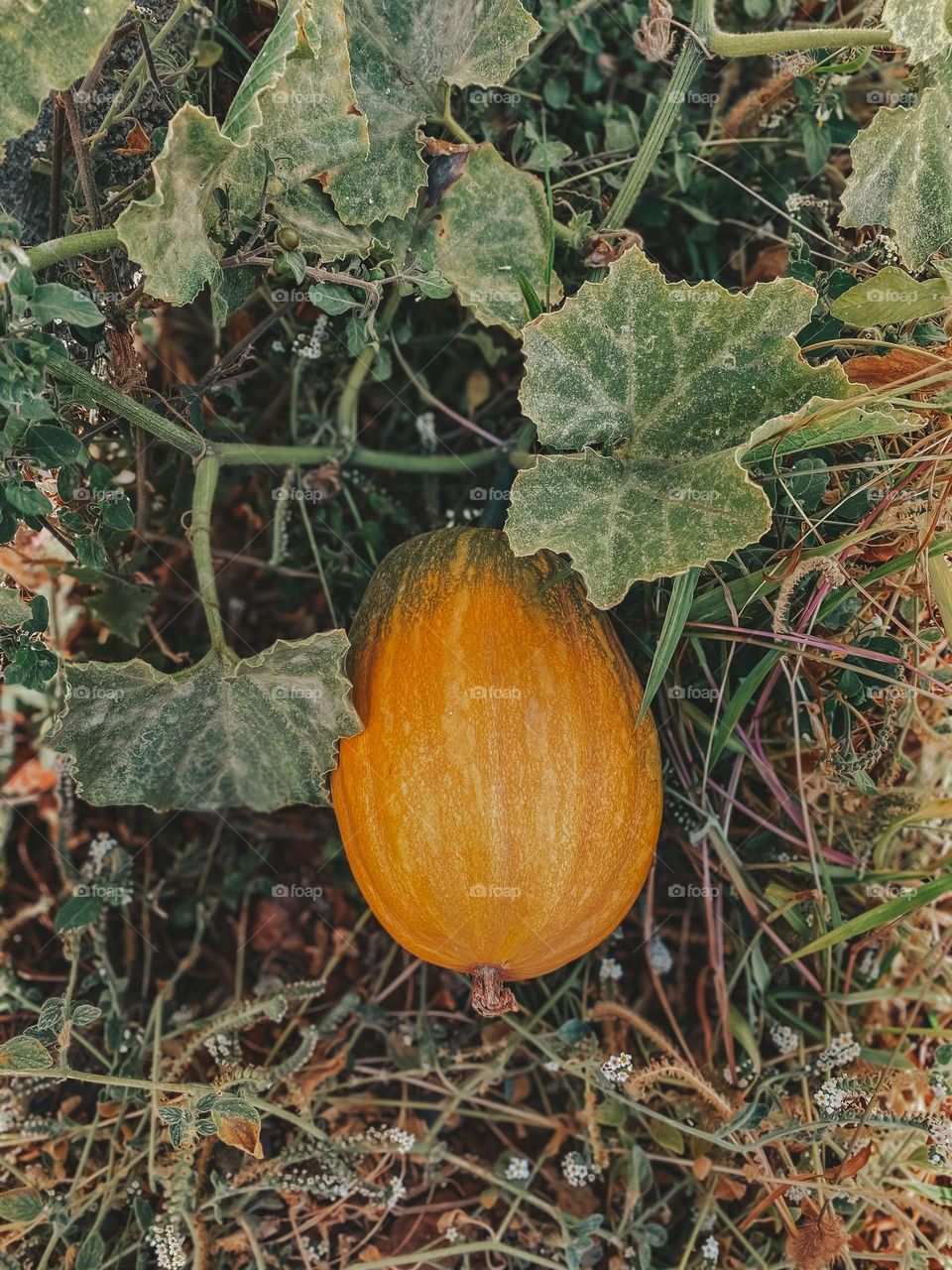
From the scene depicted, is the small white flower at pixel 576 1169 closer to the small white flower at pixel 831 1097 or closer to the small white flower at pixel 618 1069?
the small white flower at pixel 618 1069

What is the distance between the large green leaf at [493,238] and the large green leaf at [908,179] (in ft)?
1.17

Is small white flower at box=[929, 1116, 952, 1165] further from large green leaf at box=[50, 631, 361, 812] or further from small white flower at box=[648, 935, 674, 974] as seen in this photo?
large green leaf at box=[50, 631, 361, 812]

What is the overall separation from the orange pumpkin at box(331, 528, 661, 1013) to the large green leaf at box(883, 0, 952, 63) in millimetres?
672

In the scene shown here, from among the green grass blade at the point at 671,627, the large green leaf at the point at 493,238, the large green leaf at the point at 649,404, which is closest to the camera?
the large green leaf at the point at 649,404

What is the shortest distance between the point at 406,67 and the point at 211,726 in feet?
2.62

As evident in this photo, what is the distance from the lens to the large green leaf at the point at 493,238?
128 cm

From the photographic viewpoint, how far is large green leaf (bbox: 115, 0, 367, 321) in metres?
0.96

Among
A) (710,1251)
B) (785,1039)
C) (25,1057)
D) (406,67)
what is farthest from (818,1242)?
(406,67)

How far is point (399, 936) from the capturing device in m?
1.25

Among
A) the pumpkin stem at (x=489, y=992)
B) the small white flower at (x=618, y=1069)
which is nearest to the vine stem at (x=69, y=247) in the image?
the pumpkin stem at (x=489, y=992)

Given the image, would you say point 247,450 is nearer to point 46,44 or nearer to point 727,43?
point 46,44

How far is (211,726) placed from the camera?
1.26 meters

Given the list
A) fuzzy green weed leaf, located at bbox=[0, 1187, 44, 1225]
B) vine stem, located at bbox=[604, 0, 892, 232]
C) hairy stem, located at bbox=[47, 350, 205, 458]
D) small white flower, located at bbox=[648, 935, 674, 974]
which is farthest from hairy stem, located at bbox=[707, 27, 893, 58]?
fuzzy green weed leaf, located at bbox=[0, 1187, 44, 1225]

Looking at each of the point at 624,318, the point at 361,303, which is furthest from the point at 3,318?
the point at 624,318
